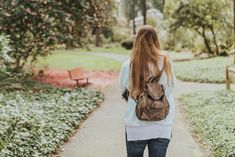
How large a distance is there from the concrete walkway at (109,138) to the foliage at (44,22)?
179 inches

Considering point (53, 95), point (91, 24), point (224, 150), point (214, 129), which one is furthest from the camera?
point (91, 24)

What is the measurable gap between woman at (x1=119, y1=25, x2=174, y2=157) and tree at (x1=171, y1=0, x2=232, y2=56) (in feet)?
86.2

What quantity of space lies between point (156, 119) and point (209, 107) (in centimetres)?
745

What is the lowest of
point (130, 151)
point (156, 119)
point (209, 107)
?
point (209, 107)

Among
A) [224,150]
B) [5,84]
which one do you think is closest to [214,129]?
[224,150]

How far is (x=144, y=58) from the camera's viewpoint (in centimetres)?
462

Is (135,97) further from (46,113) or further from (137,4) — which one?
(137,4)

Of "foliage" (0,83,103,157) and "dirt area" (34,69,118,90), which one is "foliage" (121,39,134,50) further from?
→ "foliage" (0,83,103,157)

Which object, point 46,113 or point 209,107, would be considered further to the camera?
point 209,107

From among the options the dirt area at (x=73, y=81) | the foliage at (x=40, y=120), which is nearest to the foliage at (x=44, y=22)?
the dirt area at (x=73, y=81)

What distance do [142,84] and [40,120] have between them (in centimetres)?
436

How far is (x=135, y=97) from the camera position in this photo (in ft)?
15.3

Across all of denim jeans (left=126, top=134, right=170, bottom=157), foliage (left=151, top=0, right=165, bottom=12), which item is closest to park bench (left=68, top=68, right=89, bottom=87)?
denim jeans (left=126, top=134, right=170, bottom=157)

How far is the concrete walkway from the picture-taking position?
26.8 feet
